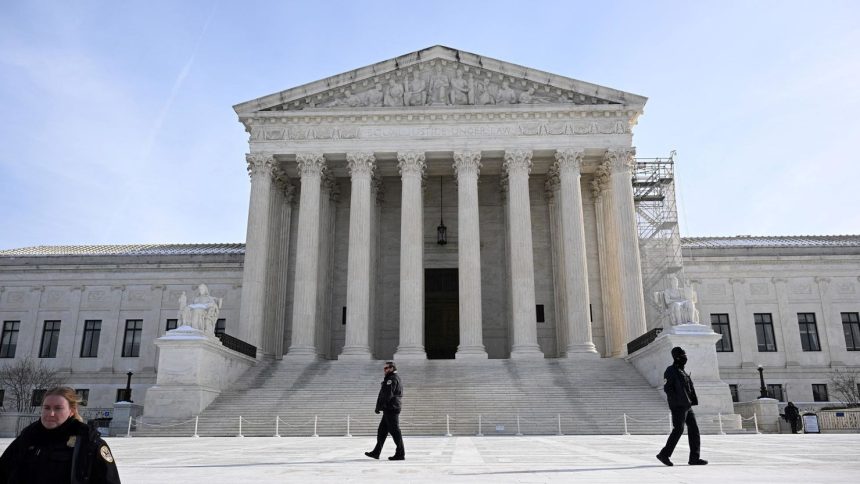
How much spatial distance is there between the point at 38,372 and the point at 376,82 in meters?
28.6

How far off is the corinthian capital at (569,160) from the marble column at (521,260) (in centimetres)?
179

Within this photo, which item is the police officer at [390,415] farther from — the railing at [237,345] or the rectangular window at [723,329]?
the rectangular window at [723,329]

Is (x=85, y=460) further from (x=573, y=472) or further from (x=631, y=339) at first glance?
(x=631, y=339)

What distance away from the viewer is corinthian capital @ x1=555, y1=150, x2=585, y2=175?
128ft

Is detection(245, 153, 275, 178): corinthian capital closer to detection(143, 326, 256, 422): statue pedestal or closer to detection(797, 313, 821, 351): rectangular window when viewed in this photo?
detection(143, 326, 256, 422): statue pedestal

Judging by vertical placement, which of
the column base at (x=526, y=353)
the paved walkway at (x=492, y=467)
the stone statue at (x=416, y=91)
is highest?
the stone statue at (x=416, y=91)

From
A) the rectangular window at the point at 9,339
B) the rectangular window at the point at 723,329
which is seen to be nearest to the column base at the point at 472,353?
the rectangular window at the point at 723,329

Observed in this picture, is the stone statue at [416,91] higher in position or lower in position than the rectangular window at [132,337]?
higher

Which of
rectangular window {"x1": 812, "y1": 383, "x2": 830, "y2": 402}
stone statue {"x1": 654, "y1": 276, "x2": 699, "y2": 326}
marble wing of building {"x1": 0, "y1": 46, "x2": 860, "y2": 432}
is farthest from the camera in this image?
rectangular window {"x1": 812, "y1": 383, "x2": 830, "y2": 402}

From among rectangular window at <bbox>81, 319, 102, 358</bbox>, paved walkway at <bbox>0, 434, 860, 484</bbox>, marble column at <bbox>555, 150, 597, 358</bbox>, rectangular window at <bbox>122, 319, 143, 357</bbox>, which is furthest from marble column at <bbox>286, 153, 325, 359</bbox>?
paved walkway at <bbox>0, 434, 860, 484</bbox>

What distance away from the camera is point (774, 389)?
43750 millimetres

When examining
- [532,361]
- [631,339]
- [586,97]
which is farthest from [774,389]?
[586,97]

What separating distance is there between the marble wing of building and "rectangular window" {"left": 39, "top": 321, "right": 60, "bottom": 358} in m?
0.09

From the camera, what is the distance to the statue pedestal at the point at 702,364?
26828 mm
